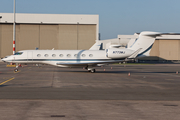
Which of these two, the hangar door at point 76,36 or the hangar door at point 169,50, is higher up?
the hangar door at point 76,36

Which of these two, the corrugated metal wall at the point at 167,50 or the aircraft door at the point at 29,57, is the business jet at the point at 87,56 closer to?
the aircraft door at the point at 29,57

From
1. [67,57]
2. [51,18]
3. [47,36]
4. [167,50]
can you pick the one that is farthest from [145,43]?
[167,50]

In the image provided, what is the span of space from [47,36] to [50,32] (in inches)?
58.9

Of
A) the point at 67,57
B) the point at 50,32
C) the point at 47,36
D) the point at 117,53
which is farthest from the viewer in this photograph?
the point at 50,32

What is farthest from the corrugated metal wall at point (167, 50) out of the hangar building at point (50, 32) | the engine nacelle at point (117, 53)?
the engine nacelle at point (117, 53)

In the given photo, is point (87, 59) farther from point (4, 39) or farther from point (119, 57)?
point (4, 39)

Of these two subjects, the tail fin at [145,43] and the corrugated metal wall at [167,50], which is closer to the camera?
the tail fin at [145,43]

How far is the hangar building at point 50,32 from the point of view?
66438mm

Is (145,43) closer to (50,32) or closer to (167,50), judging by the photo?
(50,32)

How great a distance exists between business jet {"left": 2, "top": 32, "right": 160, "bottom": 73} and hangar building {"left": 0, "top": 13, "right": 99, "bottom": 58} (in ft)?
130

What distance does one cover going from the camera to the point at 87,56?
28.3 m

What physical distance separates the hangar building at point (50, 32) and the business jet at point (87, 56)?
39558mm

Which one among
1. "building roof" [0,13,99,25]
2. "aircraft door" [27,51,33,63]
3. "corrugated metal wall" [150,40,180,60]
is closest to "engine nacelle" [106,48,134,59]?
"aircraft door" [27,51,33,63]
